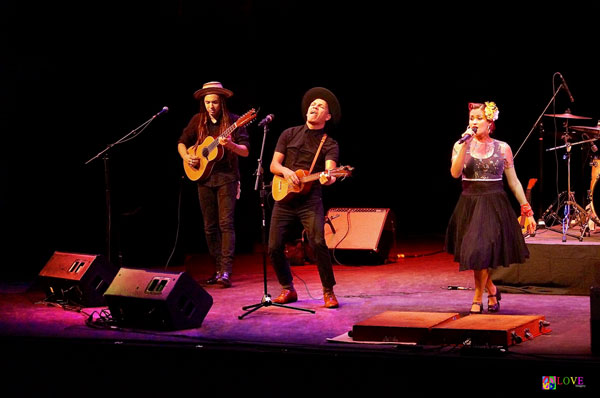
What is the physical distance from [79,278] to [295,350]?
282 centimetres

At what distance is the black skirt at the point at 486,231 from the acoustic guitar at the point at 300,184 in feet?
3.42

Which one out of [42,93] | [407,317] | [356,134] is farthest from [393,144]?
[407,317]

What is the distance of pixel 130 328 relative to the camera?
6727mm

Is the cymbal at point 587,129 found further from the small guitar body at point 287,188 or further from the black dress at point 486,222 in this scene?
the small guitar body at point 287,188

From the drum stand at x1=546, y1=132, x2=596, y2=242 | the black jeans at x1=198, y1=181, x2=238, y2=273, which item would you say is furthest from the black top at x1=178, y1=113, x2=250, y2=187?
the drum stand at x1=546, y1=132, x2=596, y2=242

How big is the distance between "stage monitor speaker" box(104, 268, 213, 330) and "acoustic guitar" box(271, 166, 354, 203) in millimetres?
1183

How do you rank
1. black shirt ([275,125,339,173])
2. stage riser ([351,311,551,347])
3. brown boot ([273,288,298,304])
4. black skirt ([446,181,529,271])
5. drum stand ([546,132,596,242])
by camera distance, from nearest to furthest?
stage riser ([351,311,551,347]) < black skirt ([446,181,529,271]) < black shirt ([275,125,339,173]) < brown boot ([273,288,298,304]) < drum stand ([546,132,596,242])

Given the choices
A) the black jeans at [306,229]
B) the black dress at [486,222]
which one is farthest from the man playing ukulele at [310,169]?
the black dress at [486,222]

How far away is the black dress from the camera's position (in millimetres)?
6840

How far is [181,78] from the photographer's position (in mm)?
11445

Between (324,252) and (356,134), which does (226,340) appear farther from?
(356,134)

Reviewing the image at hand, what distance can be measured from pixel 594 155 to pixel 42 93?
714 cm

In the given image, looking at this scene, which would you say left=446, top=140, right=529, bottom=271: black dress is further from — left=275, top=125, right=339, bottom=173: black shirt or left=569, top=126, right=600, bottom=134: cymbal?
left=569, top=126, right=600, bottom=134: cymbal

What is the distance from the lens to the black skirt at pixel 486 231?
6.84 meters
